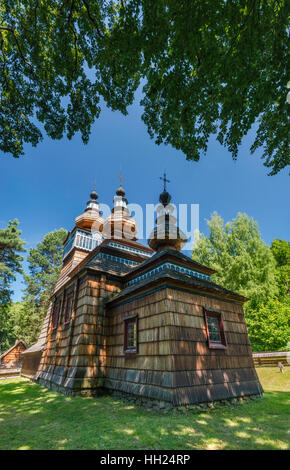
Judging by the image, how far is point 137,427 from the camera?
5.11m

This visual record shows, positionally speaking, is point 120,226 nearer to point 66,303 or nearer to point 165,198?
point 165,198

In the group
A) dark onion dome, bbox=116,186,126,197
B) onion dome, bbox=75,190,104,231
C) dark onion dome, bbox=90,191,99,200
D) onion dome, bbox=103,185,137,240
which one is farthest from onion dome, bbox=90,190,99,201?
onion dome, bbox=103,185,137,240

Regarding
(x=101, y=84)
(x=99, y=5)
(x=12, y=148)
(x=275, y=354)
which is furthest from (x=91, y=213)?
(x=275, y=354)

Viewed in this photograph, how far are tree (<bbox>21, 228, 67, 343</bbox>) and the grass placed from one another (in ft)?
95.4

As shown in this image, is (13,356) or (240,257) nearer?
(240,257)

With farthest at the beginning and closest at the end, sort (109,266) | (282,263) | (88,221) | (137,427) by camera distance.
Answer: (282,263), (88,221), (109,266), (137,427)

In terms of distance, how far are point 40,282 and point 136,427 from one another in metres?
35.8

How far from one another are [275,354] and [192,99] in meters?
18.0

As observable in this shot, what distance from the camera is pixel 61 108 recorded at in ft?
25.6

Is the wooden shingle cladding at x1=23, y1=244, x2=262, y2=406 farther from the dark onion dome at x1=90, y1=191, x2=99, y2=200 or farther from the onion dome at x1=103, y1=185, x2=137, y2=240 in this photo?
the dark onion dome at x1=90, y1=191, x2=99, y2=200

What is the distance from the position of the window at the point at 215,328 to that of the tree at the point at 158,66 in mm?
5844

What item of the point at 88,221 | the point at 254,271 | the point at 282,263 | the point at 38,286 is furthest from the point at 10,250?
the point at 282,263

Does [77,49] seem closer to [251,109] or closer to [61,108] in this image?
[61,108]

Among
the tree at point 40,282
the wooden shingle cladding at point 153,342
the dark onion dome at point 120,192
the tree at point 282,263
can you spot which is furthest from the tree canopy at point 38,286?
the tree at point 282,263
